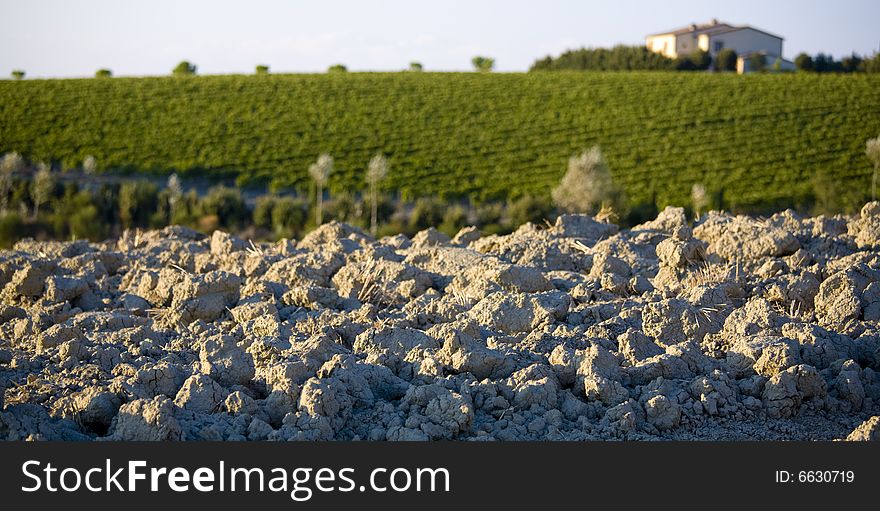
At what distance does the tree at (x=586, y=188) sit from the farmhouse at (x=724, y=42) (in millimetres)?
41433

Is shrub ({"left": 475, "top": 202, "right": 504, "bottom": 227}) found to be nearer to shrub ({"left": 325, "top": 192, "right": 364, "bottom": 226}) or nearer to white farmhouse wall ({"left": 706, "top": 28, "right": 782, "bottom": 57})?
shrub ({"left": 325, "top": 192, "right": 364, "bottom": 226})

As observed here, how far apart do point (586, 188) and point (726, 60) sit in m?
41.4

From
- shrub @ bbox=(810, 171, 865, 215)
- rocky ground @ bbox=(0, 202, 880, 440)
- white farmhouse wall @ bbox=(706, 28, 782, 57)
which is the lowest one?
shrub @ bbox=(810, 171, 865, 215)

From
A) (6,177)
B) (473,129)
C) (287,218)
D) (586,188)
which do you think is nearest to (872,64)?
(473,129)

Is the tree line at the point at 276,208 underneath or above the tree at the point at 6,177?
underneath

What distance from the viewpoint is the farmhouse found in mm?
75750

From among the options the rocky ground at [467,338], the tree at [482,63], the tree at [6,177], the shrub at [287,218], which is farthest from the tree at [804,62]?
the rocky ground at [467,338]

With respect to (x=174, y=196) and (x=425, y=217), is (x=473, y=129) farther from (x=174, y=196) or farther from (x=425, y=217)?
(x=174, y=196)

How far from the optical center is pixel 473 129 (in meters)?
53.6

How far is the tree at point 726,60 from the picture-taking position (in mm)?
72375

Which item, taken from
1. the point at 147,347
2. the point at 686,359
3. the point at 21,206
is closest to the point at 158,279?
the point at 147,347

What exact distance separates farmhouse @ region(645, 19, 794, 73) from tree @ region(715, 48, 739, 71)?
1.34 meters

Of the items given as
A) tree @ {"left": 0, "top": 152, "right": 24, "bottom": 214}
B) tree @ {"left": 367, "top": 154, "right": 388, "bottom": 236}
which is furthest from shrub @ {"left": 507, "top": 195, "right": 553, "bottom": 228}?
tree @ {"left": 0, "top": 152, "right": 24, "bottom": 214}

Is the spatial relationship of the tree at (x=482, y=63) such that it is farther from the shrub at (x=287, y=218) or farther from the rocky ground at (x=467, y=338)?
the rocky ground at (x=467, y=338)
